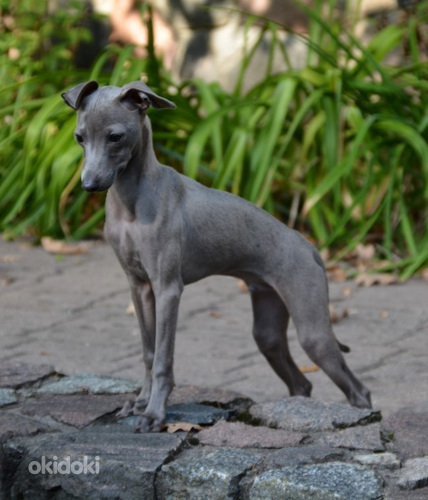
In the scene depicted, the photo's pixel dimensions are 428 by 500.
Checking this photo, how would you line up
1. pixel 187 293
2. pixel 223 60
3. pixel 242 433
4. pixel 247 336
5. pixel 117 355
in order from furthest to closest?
pixel 223 60
pixel 187 293
pixel 247 336
pixel 117 355
pixel 242 433

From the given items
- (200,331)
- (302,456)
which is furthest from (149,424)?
(200,331)

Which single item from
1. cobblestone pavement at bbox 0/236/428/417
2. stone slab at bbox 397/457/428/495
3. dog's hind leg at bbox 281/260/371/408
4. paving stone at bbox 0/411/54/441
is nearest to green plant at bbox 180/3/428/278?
cobblestone pavement at bbox 0/236/428/417

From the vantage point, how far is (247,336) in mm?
4871

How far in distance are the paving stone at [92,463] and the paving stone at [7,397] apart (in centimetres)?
38

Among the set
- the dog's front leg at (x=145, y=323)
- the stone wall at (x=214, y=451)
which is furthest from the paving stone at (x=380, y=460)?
the dog's front leg at (x=145, y=323)

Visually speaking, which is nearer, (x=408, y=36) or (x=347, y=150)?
(x=347, y=150)

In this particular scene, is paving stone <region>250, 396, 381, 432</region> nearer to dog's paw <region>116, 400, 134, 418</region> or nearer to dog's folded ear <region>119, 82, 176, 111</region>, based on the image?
dog's paw <region>116, 400, 134, 418</region>

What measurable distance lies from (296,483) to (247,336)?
7.22 feet

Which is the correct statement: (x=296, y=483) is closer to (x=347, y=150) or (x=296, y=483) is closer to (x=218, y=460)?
(x=218, y=460)

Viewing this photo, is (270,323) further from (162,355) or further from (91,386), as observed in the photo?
(91,386)

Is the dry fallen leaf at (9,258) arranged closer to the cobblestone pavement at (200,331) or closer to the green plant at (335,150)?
the cobblestone pavement at (200,331)

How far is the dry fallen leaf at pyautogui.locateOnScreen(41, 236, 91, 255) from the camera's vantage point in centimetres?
639

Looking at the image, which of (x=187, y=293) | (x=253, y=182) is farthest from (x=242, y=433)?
(x=253, y=182)

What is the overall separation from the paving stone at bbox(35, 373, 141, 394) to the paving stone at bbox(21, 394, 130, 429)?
0.15ft
